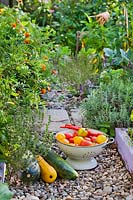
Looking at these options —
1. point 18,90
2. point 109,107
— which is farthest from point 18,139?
point 109,107

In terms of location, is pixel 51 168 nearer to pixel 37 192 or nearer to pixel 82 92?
pixel 37 192

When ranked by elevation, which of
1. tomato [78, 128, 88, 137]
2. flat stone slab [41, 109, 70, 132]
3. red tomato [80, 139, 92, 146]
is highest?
tomato [78, 128, 88, 137]

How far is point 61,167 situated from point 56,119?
1116mm

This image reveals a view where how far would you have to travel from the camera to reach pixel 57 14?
661cm

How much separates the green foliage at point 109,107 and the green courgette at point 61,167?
26.8 inches

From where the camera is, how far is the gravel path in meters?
2.62

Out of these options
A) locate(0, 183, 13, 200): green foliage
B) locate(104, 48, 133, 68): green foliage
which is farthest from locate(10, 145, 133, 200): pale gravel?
locate(104, 48, 133, 68): green foliage

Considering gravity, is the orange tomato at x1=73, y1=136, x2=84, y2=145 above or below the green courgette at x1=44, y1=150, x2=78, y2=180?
above

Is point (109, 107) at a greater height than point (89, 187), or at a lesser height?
greater

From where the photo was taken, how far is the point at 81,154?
296 cm

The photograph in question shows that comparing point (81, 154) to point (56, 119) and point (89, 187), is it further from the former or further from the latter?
point (56, 119)

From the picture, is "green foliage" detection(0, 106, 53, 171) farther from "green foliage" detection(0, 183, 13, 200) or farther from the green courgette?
"green foliage" detection(0, 183, 13, 200)

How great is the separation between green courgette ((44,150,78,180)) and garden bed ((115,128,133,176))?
1.15 feet

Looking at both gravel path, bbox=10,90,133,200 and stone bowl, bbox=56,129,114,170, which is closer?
gravel path, bbox=10,90,133,200
